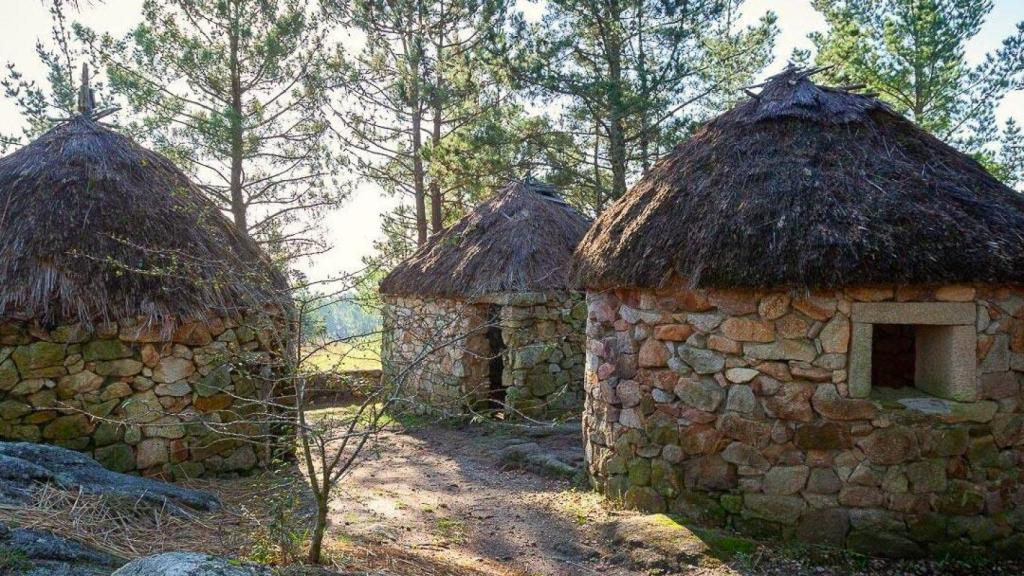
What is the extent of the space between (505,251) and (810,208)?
229 inches

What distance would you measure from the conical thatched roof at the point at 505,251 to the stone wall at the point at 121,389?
3.89m

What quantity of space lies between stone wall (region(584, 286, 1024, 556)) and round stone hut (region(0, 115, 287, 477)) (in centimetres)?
367

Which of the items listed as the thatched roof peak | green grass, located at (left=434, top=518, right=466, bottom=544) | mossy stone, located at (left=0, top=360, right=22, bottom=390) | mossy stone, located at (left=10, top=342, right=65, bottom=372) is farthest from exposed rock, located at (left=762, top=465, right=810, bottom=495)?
mossy stone, located at (left=0, top=360, right=22, bottom=390)

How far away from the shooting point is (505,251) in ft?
34.7

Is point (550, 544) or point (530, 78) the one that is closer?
point (550, 544)

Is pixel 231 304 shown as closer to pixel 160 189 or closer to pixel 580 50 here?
pixel 160 189

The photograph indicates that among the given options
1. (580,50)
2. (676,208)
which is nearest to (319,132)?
(580,50)

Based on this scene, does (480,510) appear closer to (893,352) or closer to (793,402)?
(793,402)

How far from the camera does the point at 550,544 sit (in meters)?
5.50

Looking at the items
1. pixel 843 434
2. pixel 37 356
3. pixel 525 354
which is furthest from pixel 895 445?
pixel 37 356

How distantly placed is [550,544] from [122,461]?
383 centimetres

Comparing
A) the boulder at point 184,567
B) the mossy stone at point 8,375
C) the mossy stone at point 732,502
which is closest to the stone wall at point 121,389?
the mossy stone at point 8,375

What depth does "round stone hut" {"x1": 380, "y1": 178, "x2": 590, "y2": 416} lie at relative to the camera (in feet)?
32.9

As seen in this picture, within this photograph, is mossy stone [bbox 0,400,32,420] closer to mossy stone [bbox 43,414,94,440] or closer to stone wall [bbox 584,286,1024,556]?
mossy stone [bbox 43,414,94,440]
